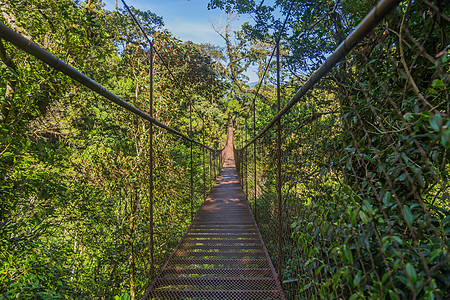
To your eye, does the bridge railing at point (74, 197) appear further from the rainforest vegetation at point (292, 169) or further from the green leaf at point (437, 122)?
the green leaf at point (437, 122)

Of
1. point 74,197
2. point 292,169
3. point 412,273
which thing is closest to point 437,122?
point 412,273

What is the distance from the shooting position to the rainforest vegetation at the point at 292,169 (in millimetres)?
520

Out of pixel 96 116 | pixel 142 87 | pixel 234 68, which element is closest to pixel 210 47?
pixel 234 68

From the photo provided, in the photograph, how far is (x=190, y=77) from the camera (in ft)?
20.3

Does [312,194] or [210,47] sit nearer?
[312,194]

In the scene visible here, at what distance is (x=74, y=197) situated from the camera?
2699 millimetres

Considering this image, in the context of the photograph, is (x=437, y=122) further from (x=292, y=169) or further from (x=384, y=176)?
(x=292, y=169)

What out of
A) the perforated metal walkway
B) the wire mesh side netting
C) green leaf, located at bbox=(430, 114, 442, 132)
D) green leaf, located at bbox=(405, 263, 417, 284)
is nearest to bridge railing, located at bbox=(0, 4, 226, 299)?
the wire mesh side netting

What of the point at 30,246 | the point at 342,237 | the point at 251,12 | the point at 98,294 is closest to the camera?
the point at 342,237

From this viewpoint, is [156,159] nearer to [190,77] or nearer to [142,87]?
[142,87]

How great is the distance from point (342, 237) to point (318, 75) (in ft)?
1.93

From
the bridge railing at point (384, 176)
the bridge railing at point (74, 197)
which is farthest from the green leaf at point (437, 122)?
the bridge railing at point (74, 197)

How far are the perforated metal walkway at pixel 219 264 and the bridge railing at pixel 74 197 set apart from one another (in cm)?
20

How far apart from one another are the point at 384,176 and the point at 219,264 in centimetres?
159
